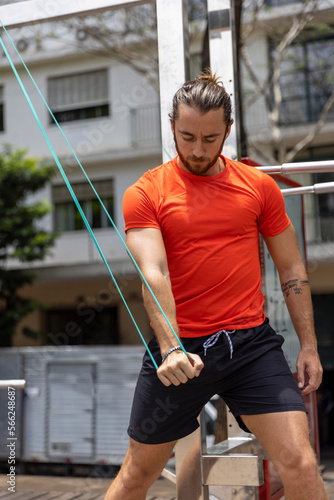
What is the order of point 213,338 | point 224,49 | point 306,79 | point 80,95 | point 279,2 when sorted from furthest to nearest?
point 80,95, point 306,79, point 279,2, point 224,49, point 213,338

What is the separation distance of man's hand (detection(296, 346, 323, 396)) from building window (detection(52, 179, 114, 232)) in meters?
13.3

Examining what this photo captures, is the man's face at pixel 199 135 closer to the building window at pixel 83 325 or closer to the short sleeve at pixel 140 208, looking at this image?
the short sleeve at pixel 140 208

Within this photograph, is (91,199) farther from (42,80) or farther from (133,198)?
(133,198)

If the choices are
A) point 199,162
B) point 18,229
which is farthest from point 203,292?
point 18,229

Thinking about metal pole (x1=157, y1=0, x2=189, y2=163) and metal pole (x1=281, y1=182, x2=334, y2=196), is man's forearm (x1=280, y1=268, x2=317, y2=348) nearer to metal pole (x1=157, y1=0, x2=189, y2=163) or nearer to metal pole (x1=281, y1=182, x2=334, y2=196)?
metal pole (x1=281, y1=182, x2=334, y2=196)

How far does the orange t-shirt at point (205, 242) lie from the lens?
2.13m

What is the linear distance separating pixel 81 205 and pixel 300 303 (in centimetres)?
1366

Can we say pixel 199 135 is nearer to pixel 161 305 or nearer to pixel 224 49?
pixel 161 305

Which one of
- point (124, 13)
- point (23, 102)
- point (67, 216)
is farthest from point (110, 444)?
point (23, 102)

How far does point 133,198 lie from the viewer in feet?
7.07

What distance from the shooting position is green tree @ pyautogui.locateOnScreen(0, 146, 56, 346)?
13.1 meters

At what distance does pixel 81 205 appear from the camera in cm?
1568

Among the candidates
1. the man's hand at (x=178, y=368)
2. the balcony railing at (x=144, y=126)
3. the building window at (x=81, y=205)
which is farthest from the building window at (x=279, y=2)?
the man's hand at (x=178, y=368)

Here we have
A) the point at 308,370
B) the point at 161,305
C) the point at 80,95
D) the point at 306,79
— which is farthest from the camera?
the point at 80,95
